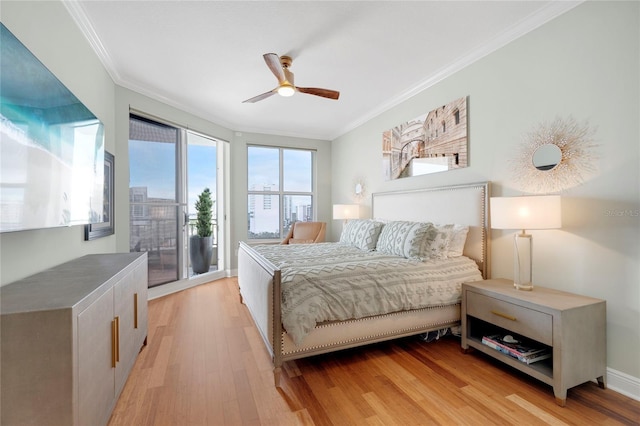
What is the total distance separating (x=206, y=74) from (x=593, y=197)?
12.3 ft

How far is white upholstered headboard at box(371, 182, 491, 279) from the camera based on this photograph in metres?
2.76

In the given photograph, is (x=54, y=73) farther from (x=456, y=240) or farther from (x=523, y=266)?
(x=523, y=266)

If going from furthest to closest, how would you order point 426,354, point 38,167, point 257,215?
point 257,215, point 426,354, point 38,167

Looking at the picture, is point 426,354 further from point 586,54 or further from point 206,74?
point 206,74

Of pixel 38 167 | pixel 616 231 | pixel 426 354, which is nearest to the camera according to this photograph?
pixel 38 167

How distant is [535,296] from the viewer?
205 centimetres

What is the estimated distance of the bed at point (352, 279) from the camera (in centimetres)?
199

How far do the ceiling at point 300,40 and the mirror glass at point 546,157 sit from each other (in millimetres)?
1006

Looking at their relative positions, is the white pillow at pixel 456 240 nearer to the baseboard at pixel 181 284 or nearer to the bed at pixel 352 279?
the bed at pixel 352 279

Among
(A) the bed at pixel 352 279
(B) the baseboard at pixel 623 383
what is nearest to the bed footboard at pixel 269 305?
(A) the bed at pixel 352 279

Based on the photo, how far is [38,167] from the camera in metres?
1.43

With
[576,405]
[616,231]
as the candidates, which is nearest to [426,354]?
[576,405]

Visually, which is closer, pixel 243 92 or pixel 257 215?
pixel 243 92

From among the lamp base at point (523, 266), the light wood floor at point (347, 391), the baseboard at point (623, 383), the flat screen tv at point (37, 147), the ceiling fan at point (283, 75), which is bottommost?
the light wood floor at point (347, 391)
